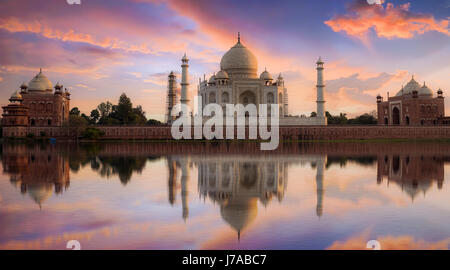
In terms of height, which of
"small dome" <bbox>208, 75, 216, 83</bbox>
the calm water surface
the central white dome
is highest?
the central white dome

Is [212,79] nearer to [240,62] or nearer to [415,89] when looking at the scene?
[240,62]

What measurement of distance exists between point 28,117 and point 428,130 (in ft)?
143

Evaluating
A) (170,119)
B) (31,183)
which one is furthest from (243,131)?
(31,183)

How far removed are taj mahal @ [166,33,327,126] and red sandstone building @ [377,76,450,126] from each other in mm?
14340

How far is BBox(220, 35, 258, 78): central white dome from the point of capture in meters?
41.9

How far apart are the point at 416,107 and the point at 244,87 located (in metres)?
21.6

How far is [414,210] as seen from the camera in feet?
23.0

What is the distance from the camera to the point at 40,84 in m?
46.5

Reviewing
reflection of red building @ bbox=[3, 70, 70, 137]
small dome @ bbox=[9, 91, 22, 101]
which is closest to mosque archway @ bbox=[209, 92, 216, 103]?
reflection of red building @ bbox=[3, 70, 70, 137]

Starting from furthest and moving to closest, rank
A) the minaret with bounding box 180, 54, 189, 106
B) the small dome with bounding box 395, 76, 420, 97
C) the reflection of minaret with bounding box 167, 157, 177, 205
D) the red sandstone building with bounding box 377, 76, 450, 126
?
the small dome with bounding box 395, 76, 420, 97, the red sandstone building with bounding box 377, 76, 450, 126, the minaret with bounding box 180, 54, 189, 106, the reflection of minaret with bounding box 167, 157, 177, 205

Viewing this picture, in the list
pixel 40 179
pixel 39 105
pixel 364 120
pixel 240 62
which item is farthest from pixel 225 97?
pixel 40 179

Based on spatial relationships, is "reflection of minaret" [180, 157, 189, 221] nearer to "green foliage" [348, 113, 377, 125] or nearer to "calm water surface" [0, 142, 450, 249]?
"calm water surface" [0, 142, 450, 249]

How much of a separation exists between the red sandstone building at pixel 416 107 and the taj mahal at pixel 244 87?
14.3 metres
